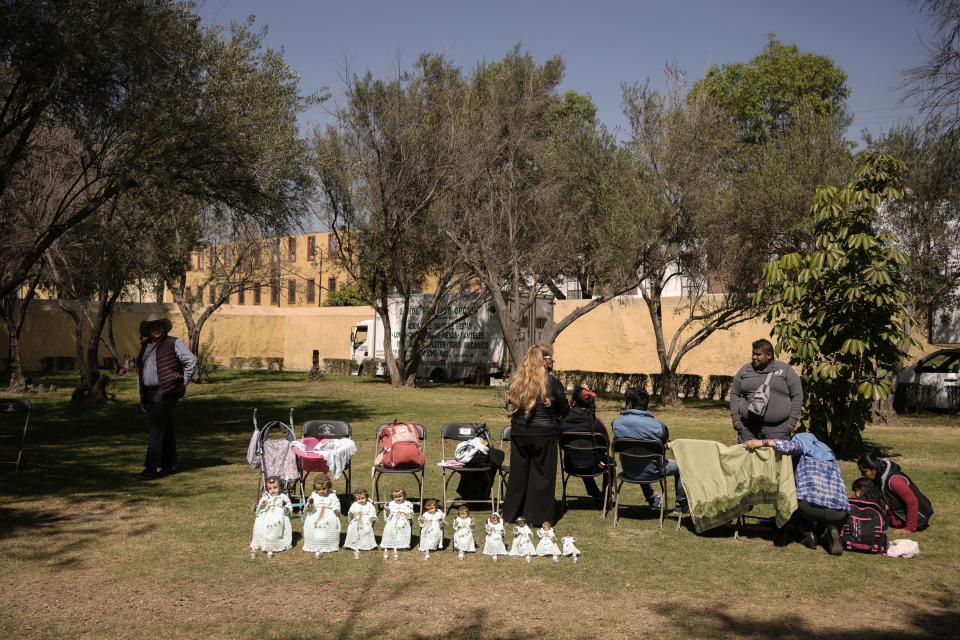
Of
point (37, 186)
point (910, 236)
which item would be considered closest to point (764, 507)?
point (910, 236)

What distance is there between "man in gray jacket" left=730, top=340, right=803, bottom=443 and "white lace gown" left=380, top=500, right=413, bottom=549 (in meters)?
3.09

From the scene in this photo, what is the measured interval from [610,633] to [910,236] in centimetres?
1686

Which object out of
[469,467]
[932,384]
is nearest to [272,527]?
[469,467]

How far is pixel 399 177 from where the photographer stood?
2575 cm

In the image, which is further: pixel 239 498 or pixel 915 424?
pixel 915 424

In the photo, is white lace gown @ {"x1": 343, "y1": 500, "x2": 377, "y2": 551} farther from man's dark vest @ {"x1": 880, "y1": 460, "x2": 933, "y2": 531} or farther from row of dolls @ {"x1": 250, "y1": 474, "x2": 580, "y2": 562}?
man's dark vest @ {"x1": 880, "y1": 460, "x2": 933, "y2": 531}

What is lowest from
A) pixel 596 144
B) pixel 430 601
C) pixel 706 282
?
pixel 430 601

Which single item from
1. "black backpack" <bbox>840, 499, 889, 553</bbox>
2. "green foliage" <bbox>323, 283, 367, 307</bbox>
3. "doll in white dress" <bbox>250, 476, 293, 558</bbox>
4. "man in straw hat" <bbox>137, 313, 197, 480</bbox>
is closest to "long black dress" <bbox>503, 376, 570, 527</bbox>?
"doll in white dress" <bbox>250, 476, 293, 558</bbox>

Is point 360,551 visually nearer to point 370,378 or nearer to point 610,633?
point 610,633

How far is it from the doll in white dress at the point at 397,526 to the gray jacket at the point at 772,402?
10.1 feet

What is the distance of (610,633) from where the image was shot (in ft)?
17.4

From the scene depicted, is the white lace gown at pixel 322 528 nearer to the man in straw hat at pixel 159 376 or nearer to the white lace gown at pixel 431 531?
the white lace gown at pixel 431 531

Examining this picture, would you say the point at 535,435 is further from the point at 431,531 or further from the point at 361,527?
the point at 361,527

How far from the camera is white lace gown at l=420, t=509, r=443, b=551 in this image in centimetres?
712
